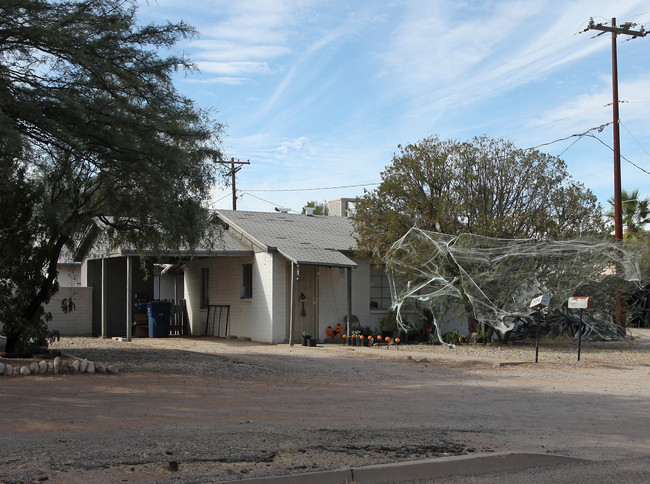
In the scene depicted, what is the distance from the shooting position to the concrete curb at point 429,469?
18.9ft

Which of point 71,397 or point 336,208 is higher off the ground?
point 336,208

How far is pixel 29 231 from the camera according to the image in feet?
45.0

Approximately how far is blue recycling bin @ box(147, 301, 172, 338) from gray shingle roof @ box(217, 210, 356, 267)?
369 cm

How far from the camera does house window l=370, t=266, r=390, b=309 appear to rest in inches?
915

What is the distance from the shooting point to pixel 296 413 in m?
9.08

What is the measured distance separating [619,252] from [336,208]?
1470 centimetres

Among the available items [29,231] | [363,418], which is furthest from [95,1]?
[363,418]

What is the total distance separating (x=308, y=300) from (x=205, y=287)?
4.70m

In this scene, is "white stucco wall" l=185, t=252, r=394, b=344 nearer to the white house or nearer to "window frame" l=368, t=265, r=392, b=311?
the white house

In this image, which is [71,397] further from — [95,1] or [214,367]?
[95,1]

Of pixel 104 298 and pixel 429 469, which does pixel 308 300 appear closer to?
pixel 104 298

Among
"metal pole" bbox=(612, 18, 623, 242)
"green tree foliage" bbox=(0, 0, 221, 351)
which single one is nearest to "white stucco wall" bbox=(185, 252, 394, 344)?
"green tree foliage" bbox=(0, 0, 221, 351)

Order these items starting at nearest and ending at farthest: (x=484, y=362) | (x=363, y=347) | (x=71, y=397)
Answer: (x=71, y=397) → (x=484, y=362) → (x=363, y=347)

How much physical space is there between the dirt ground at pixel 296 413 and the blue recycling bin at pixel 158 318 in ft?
20.1
